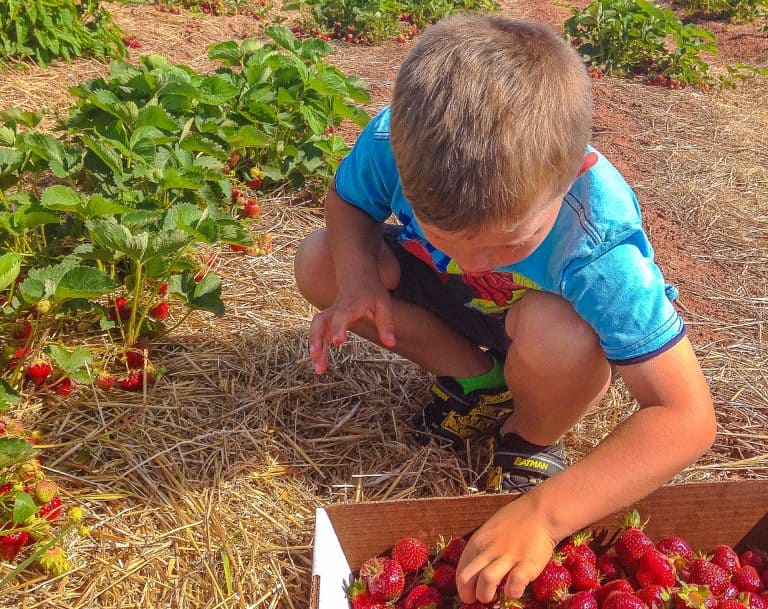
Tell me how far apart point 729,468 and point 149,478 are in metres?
1.66

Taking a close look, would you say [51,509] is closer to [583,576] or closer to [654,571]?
[583,576]

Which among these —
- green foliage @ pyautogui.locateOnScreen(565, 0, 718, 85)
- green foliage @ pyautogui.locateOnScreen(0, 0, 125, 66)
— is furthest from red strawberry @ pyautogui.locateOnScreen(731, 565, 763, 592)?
green foliage @ pyautogui.locateOnScreen(565, 0, 718, 85)

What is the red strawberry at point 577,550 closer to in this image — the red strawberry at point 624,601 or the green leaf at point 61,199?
the red strawberry at point 624,601

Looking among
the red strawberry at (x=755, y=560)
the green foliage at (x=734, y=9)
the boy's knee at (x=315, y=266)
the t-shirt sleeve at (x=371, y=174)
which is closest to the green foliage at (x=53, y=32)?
the boy's knee at (x=315, y=266)

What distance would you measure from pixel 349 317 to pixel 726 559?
1058 millimetres

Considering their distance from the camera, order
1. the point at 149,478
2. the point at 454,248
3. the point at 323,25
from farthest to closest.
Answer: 1. the point at 323,25
2. the point at 149,478
3. the point at 454,248

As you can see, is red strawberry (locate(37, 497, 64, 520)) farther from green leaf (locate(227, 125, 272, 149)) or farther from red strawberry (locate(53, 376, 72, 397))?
green leaf (locate(227, 125, 272, 149))

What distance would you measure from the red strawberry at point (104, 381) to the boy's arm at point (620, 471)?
1292 millimetres

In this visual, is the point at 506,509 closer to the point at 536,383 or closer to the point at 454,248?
the point at 536,383

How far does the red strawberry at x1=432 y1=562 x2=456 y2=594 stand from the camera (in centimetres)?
178

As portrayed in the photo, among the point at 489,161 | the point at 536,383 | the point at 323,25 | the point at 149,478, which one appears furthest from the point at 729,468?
the point at 323,25

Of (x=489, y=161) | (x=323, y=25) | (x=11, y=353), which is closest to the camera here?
(x=489, y=161)

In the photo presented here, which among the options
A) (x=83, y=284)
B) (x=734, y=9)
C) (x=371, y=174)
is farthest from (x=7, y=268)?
(x=734, y=9)

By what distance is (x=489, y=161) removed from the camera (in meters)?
1.33
